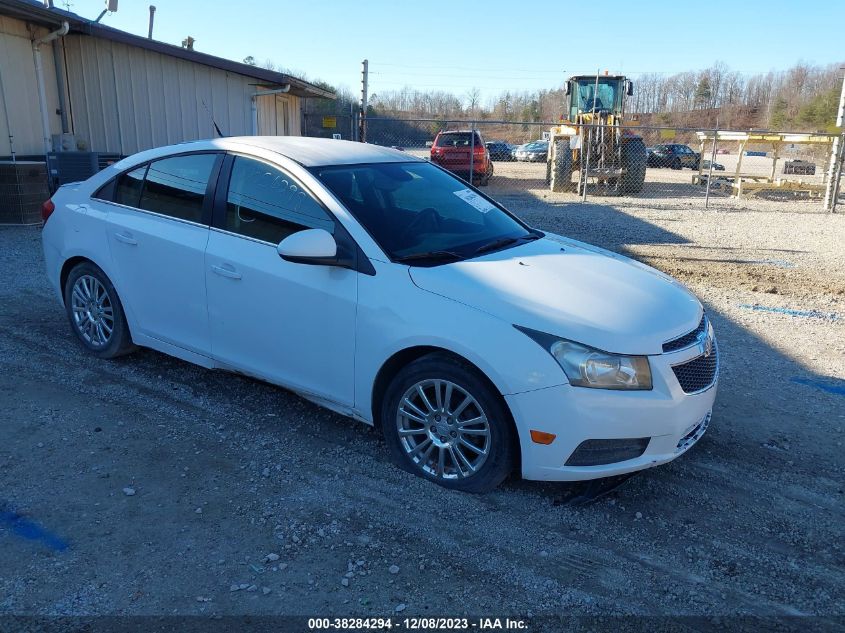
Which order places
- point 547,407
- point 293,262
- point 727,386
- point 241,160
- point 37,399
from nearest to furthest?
point 547,407, point 293,262, point 241,160, point 37,399, point 727,386

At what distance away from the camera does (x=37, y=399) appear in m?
4.47

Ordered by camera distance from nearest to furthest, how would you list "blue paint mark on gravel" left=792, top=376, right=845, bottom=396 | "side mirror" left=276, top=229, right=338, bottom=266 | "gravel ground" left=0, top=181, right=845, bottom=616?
"gravel ground" left=0, top=181, right=845, bottom=616 → "side mirror" left=276, top=229, right=338, bottom=266 → "blue paint mark on gravel" left=792, top=376, right=845, bottom=396

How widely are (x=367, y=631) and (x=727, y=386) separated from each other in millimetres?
3590

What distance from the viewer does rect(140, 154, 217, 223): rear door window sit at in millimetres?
4312

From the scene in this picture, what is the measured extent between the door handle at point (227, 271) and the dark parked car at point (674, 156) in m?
34.0

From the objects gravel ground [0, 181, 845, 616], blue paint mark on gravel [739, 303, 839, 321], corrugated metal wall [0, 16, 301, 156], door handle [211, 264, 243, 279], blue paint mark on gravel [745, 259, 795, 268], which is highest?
corrugated metal wall [0, 16, 301, 156]

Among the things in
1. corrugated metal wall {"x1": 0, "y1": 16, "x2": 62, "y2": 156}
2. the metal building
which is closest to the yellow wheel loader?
the metal building

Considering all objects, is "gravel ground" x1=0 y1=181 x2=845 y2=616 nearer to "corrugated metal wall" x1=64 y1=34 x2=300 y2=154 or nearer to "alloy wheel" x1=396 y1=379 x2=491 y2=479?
"alloy wheel" x1=396 y1=379 x2=491 y2=479

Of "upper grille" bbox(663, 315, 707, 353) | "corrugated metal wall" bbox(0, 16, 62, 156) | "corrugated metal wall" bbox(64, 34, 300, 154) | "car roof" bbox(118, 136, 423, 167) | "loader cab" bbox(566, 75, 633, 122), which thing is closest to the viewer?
"upper grille" bbox(663, 315, 707, 353)

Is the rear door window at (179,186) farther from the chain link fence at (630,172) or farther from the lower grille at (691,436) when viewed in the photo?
the chain link fence at (630,172)

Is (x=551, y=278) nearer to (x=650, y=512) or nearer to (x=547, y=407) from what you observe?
(x=547, y=407)

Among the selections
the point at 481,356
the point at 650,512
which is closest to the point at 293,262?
the point at 481,356

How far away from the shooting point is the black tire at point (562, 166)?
68.1 ft

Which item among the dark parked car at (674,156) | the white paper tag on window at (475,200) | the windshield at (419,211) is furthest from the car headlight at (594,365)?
the dark parked car at (674,156)
